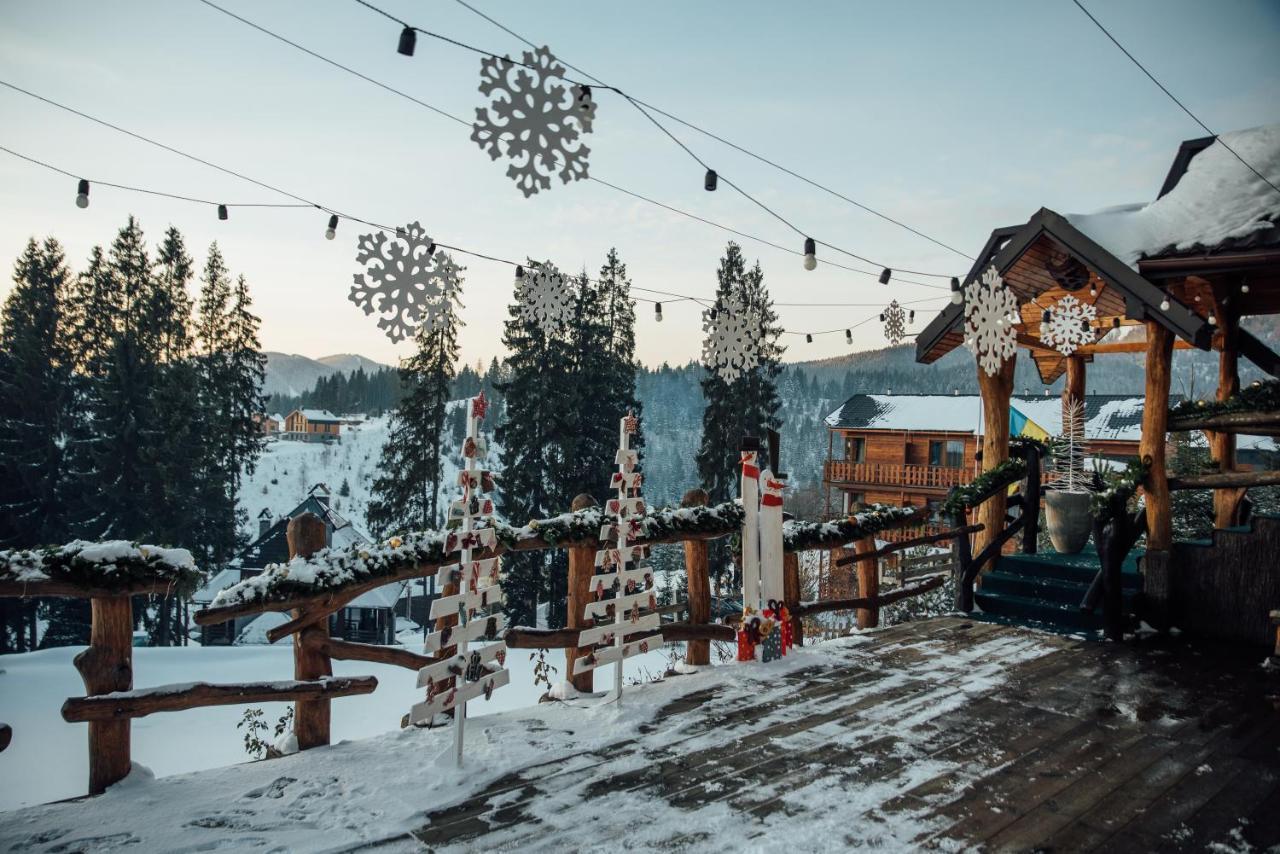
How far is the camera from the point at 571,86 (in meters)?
3.78

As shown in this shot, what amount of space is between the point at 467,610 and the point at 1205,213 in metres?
6.98

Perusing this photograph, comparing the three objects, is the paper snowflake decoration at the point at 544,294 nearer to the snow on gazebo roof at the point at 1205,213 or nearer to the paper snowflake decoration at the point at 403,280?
the paper snowflake decoration at the point at 403,280

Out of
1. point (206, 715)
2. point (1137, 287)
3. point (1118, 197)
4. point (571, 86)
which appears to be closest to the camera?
point (571, 86)

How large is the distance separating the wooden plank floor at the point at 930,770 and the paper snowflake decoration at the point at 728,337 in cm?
232

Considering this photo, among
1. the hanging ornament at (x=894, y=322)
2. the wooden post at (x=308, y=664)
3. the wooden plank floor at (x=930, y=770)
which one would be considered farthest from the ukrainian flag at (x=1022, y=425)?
the wooden post at (x=308, y=664)

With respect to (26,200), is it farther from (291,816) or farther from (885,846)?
(885,846)

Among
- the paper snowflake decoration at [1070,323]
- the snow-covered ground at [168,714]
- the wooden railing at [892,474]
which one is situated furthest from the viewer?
the wooden railing at [892,474]

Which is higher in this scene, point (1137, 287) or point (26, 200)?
point (26, 200)

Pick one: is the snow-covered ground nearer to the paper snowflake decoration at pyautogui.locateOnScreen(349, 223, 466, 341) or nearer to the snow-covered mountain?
the paper snowflake decoration at pyautogui.locateOnScreen(349, 223, 466, 341)

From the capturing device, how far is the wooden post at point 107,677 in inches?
120

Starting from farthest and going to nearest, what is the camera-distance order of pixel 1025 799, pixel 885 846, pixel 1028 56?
pixel 1028 56 → pixel 1025 799 → pixel 885 846

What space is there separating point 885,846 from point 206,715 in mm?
11931

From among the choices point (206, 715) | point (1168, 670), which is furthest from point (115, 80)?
point (206, 715)

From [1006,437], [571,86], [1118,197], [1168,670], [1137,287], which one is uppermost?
[1118,197]
